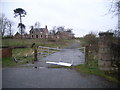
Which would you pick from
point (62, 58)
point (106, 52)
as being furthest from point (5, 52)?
point (106, 52)

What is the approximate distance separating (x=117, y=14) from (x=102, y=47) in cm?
190

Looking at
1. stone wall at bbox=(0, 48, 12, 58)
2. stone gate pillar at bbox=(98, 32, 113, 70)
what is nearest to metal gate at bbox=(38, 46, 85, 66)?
stone gate pillar at bbox=(98, 32, 113, 70)

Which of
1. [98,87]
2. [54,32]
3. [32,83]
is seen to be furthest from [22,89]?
[54,32]

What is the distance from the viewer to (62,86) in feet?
11.9

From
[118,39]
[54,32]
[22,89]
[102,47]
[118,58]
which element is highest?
[54,32]

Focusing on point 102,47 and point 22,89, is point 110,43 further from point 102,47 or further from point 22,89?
point 22,89

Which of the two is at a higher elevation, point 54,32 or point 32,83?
point 54,32

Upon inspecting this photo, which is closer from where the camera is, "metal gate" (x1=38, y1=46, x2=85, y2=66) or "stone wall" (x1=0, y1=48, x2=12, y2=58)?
"metal gate" (x1=38, y1=46, x2=85, y2=66)

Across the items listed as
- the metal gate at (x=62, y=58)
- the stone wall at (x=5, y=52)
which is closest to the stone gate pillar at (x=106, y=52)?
the metal gate at (x=62, y=58)

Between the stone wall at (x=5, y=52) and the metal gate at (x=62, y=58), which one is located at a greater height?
the stone wall at (x=5, y=52)

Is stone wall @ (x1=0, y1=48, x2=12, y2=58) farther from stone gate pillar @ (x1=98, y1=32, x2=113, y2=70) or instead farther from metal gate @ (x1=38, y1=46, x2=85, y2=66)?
stone gate pillar @ (x1=98, y1=32, x2=113, y2=70)

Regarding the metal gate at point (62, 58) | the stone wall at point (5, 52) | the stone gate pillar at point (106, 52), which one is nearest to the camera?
the stone gate pillar at point (106, 52)

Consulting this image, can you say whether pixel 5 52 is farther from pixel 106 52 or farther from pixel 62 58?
pixel 106 52

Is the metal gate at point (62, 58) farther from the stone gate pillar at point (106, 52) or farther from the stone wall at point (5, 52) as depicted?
the stone wall at point (5, 52)
